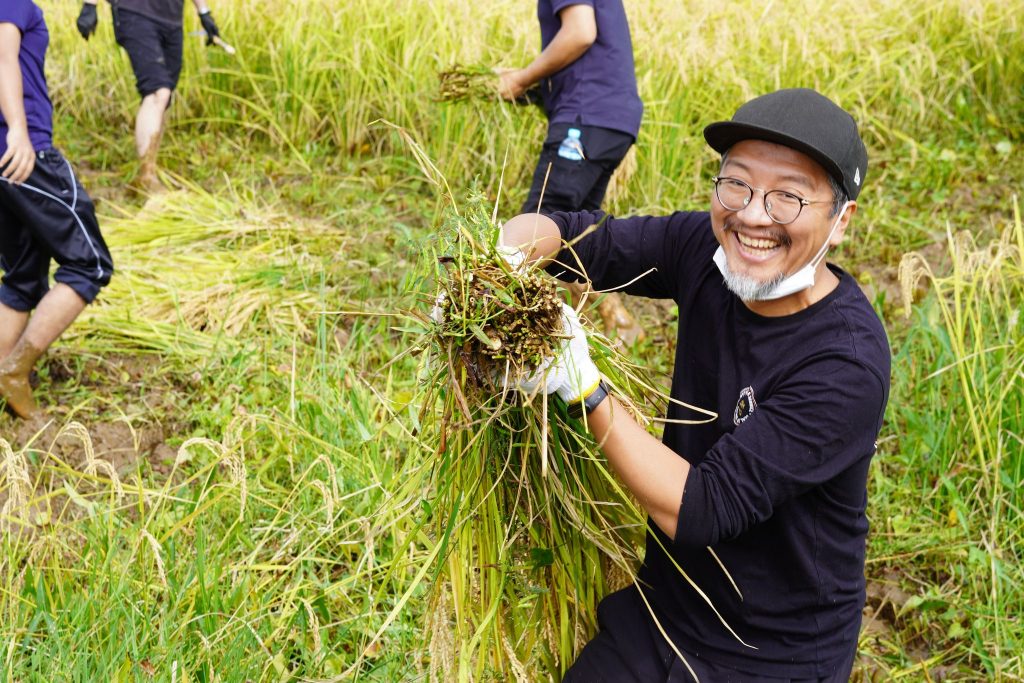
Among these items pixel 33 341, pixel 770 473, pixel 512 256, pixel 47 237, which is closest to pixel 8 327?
pixel 33 341

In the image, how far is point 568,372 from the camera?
1563 mm

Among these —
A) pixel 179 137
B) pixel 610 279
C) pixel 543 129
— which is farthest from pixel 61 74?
pixel 610 279

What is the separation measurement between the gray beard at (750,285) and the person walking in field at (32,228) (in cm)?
223

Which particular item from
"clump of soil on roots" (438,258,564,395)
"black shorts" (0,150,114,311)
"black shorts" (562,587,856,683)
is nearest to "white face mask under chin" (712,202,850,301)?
"clump of soil on roots" (438,258,564,395)

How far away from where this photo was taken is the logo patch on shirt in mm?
1758

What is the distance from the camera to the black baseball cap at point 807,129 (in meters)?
1.69

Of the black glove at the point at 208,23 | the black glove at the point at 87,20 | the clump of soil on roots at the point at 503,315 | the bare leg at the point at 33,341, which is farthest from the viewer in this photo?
the black glove at the point at 208,23

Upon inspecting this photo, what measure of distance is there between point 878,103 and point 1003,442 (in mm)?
3302

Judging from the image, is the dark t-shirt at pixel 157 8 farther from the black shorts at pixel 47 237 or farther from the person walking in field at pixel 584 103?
the person walking in field at pixel 584 103

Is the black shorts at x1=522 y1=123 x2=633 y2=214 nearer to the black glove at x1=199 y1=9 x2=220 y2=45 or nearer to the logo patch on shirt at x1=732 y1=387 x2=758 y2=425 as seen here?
the logo patch on shirt at x1=732 y1=387 x2=758 y2=425

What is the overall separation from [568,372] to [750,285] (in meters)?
0.41

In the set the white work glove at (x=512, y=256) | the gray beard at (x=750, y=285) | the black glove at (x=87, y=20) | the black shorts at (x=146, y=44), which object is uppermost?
the white work glove at (x=512, y=256)

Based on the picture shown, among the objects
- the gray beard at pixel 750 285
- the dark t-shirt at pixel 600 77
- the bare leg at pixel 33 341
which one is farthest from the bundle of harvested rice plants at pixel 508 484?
the bare leg at pixel 33 341

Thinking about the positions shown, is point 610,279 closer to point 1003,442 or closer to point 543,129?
point 1003,442
